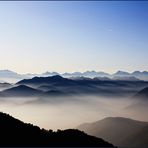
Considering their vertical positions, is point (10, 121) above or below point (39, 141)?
above

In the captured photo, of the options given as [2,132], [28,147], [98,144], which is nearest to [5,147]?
[28,147]

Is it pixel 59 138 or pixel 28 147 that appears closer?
pixel 28 147

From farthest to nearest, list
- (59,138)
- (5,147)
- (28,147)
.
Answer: (59,138) → (28,147) → (5,147)

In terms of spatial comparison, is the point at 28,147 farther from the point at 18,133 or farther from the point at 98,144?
the point at 98,144

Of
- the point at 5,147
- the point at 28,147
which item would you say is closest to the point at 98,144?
the point at 28,147

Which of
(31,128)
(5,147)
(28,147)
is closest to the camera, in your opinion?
(5,147)

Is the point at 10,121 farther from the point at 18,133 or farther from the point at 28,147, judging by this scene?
the point at 28,147
